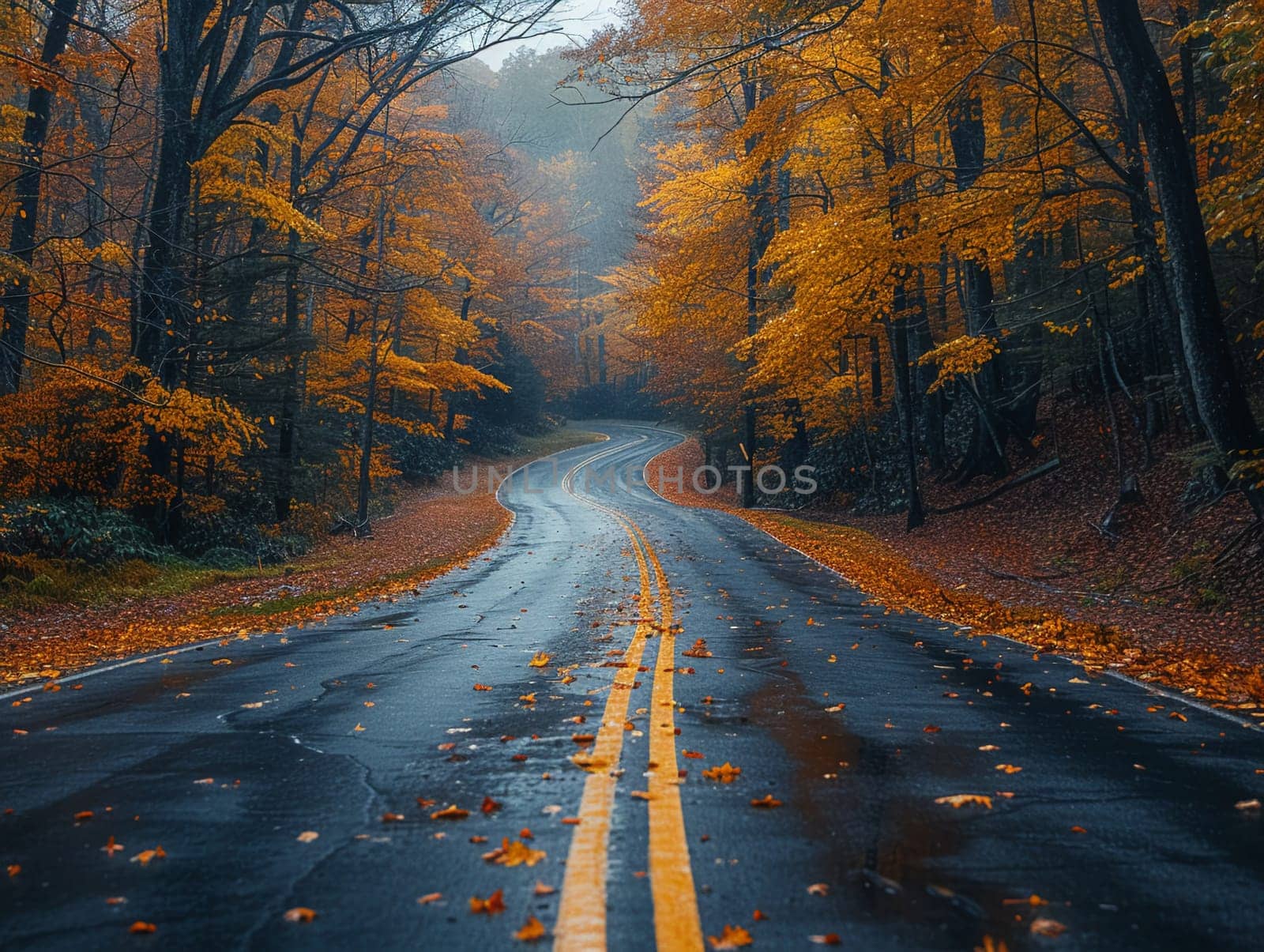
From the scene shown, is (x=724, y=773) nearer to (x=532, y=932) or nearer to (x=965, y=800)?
(x=965, y=800)

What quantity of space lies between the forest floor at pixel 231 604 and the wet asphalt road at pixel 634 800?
72.5 inches

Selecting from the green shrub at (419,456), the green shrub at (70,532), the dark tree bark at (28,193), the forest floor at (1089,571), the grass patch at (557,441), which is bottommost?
the forest floor at (1089,571)

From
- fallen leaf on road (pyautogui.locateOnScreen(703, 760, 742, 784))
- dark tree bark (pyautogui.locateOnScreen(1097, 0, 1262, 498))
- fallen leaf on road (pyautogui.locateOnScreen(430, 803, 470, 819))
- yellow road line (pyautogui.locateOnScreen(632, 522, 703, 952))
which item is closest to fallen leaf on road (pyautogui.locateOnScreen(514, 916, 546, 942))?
yellow road line (pyautogui.locateOnScreen(632, 522, 703, 952))

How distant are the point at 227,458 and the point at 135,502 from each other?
428 cm

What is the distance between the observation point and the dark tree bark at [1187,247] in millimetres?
10398

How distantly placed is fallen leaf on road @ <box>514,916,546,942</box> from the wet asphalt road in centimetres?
3

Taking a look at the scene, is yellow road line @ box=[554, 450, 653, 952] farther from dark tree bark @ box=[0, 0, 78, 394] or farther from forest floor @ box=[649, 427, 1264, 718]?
dark tree bark @ box=[0, 0, 78, 394]

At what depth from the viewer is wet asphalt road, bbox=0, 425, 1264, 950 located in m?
2.85

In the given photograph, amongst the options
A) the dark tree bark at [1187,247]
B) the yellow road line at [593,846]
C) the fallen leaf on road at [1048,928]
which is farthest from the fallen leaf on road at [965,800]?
the dark tree bark at [1187,247]

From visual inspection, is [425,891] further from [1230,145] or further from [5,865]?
[1230,145]

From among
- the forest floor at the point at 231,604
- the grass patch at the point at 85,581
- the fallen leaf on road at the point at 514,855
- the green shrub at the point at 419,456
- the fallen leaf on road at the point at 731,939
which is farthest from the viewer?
the green shrub at the point at 419,456

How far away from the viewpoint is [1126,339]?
19.1m

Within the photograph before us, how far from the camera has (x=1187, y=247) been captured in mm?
10375

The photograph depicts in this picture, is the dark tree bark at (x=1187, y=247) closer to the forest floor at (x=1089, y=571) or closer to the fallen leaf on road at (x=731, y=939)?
the forest floor at (x=1089, y=571)
